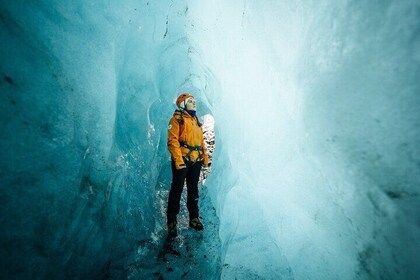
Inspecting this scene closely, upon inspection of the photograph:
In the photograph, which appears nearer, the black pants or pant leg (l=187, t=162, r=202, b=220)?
the black pants

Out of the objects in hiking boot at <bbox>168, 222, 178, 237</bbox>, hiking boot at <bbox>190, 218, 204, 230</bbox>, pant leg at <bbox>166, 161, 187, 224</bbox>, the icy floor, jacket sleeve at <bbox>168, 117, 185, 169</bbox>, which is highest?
jacket sleeve at <bbox>168, 117, 185, 169</bbox>

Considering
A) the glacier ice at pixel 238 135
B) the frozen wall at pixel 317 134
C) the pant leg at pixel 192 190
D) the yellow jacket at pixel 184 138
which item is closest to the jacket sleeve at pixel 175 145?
the yellow jacket at pixel 184 138

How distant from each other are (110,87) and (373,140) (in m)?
2.88

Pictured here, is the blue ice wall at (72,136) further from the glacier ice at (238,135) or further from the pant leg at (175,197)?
the pant leg at (175,197)

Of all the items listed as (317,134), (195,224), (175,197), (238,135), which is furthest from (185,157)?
(238,135)

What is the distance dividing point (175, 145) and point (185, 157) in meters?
0.26

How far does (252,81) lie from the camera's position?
430 cm

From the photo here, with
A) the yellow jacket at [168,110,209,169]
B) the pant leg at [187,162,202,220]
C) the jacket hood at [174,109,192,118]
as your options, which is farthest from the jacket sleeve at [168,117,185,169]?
the pant leg at [187,162,202,220]

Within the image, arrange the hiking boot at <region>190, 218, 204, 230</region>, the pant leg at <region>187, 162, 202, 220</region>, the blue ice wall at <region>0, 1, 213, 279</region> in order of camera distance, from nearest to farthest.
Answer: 1. the blue ice wall at <region>0, 1, 213, 279</region>
2. the hiking boot at <region>190, 218, 204, 230</region>
3. the pant leg at <region>187, 162, 202, 220</region>

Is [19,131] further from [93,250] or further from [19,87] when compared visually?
[93,250]

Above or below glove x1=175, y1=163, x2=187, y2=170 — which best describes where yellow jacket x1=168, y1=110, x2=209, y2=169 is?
above

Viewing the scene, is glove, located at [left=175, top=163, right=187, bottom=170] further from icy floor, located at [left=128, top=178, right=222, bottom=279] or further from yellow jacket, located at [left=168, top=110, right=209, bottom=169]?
icy floor, located at [left=128, top=178, right=222, bottom=279]

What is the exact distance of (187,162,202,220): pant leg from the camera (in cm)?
352

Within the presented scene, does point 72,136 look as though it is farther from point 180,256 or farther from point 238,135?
point 238,135
